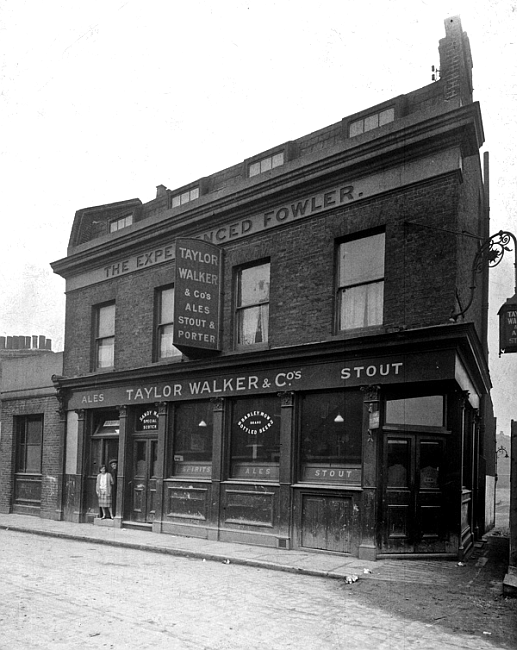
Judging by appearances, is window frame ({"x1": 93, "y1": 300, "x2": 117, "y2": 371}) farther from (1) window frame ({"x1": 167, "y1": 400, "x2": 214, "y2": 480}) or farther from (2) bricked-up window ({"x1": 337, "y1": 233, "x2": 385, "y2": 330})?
(2) bricked-up window ({"x1": 337, "y1": 233, "x2": 385, "y2": 330})

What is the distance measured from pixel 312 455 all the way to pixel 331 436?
2.05 ft

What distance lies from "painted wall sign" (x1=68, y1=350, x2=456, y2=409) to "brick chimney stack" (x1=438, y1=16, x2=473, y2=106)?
15.5 ft

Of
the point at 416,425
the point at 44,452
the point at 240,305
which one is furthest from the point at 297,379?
the point at 44,452

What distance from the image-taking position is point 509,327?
12500mm

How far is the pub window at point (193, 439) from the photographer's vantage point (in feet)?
52.1

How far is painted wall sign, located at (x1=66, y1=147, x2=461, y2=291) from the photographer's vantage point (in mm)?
12281

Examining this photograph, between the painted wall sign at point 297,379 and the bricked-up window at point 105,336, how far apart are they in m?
1.00

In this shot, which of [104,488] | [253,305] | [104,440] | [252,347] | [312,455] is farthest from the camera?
[104,440]

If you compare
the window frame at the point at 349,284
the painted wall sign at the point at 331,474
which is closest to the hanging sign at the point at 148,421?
the painted wall sign at the point at 331,474

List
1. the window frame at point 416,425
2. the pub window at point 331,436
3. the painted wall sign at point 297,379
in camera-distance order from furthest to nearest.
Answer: the pub window at point 331,436
the window frame at point 416,425
the painted wall sign at point 297,379

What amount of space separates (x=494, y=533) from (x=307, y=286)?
9839 millimetres

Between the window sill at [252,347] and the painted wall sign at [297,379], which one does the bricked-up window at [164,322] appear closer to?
the painted wall sign at [297,379]

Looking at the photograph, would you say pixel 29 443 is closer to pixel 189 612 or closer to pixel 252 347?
pixel 252 347

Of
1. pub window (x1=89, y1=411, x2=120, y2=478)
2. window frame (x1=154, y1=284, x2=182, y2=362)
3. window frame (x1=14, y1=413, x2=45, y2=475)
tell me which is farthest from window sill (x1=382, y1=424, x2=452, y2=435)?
window frame (x1=14, y1=413, x2=45, y2=475)
